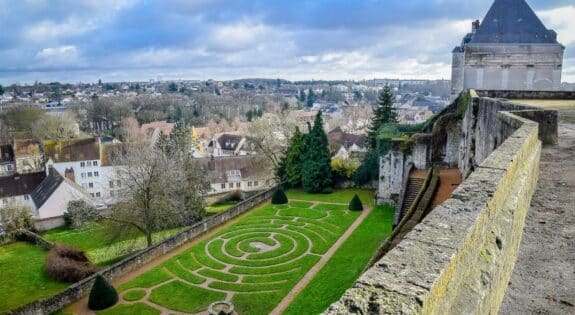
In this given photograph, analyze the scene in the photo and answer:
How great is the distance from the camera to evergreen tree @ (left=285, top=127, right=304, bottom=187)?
111 ft

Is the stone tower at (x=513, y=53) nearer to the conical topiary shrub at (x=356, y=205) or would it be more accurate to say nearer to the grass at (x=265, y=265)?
the conical topiary shrub at (x=356, y=205)

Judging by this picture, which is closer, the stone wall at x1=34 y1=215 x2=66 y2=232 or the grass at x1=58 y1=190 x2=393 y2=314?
the grass at x1=58 y1=190 x2=393 y2=314

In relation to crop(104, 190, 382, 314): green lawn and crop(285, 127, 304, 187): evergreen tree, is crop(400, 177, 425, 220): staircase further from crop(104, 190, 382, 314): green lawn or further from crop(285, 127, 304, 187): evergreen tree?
crop(285, 127, 304, 187): evergreen tree

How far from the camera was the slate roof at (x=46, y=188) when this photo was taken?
33719 mm

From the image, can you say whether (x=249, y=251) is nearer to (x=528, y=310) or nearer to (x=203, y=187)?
Result: (x=203, y=187)

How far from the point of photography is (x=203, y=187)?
32.7 metres

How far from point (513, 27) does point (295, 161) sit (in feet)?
59.3

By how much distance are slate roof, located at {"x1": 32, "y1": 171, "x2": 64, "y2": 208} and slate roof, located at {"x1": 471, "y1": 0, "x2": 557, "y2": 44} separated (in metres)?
33.4

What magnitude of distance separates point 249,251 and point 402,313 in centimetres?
1950

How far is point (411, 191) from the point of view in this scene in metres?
22.7

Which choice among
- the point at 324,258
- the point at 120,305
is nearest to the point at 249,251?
the point at 324,258

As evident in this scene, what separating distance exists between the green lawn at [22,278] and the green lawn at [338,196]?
1679cm

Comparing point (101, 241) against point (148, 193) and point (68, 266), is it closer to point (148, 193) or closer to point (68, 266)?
point (68, 266)

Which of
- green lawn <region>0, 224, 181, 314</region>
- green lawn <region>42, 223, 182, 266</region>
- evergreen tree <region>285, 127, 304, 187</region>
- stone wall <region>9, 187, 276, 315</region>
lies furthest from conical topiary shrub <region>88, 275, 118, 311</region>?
evergreen tree <region>285, 127, 304, 187</region>
